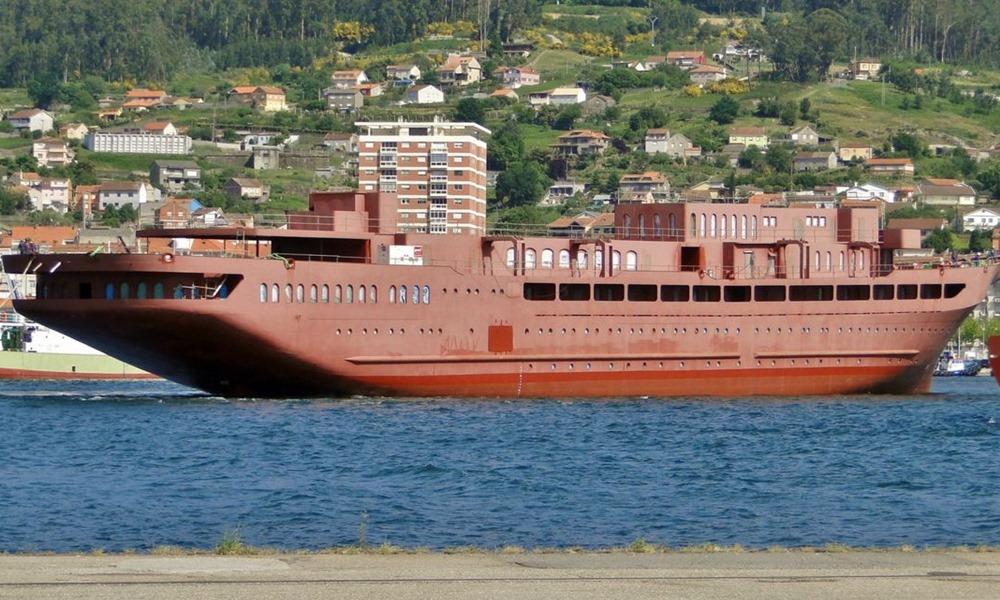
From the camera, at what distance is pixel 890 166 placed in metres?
176

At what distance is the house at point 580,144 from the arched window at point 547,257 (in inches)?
4948

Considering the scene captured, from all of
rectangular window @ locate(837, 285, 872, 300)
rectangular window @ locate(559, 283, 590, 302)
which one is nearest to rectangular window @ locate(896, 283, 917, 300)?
rectangular window @ locate(837, 285, 872, 300)

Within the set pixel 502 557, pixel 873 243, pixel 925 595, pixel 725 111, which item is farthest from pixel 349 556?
pixel 725 111

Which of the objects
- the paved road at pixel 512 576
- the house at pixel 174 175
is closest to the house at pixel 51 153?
the house at pixel 174 175

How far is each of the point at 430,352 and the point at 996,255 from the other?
23.4 m

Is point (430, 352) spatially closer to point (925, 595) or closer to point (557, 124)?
point (925, 595)

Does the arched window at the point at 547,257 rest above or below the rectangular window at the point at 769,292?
above

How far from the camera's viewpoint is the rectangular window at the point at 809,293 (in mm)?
59406

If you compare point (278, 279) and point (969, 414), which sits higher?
point (278, 279)

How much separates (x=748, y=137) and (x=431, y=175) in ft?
152

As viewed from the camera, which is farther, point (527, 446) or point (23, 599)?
point (527, 446)

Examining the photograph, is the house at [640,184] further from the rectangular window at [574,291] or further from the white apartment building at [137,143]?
the rectangular window at [574,291]

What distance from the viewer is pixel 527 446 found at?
4131 centimetres

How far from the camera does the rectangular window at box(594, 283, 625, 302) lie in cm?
5653
